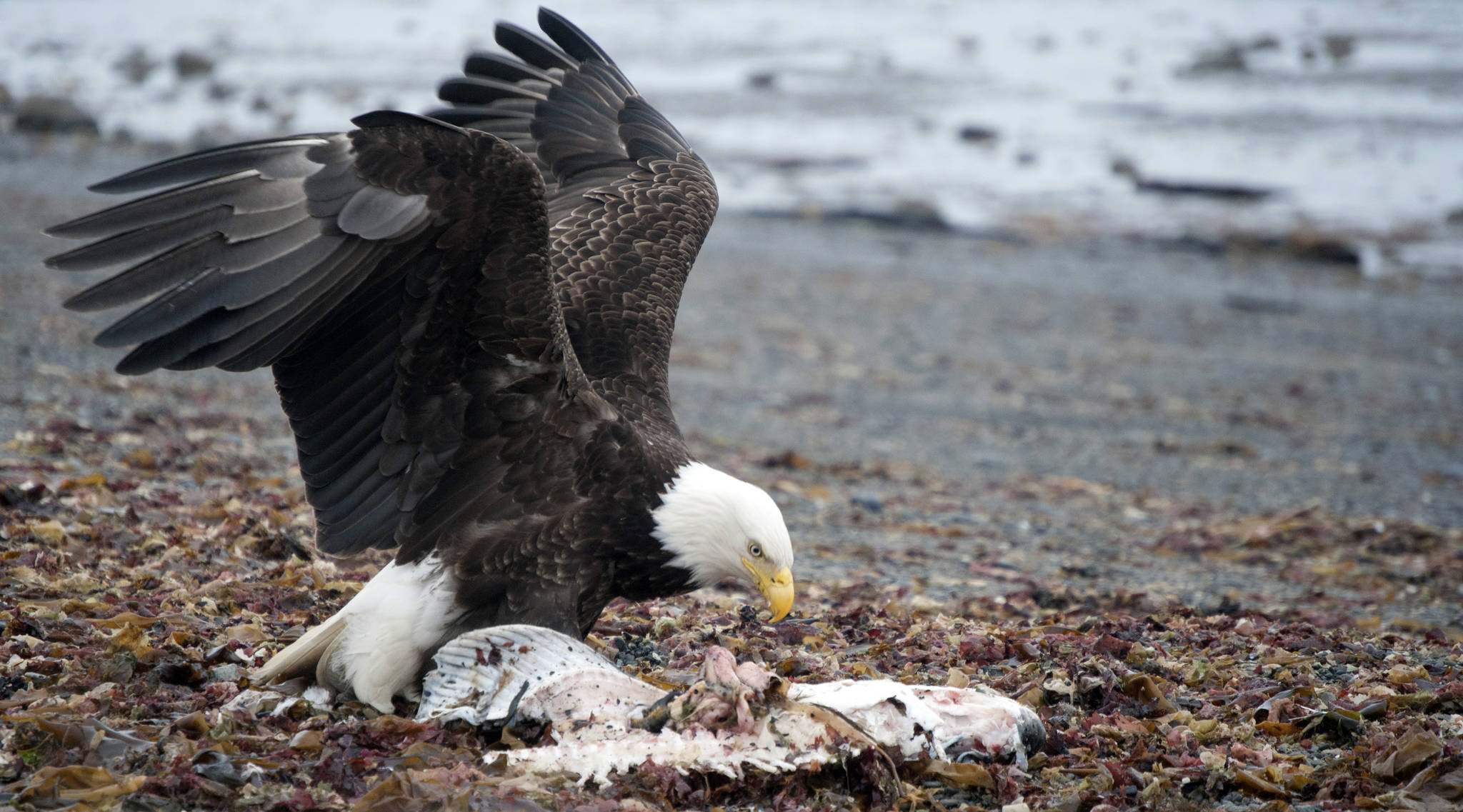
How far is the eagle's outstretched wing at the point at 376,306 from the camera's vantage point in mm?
3100

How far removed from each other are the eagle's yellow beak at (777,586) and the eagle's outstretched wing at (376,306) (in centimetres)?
53

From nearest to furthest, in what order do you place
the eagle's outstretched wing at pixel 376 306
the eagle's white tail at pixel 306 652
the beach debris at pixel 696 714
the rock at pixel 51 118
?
the beach debris at pixel 696 714, the eagle's outstretched wing at pixel 376 306, the eagle's white tail at pixel 306 652, the rock at pixel 51 118

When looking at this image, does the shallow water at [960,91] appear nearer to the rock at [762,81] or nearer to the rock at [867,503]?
the rock at [762,81]

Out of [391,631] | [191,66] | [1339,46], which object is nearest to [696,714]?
[391,631]

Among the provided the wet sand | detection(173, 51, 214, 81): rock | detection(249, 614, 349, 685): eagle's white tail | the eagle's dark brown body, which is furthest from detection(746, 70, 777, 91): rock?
detection(249, 614, 349, 685): eagle's white tail

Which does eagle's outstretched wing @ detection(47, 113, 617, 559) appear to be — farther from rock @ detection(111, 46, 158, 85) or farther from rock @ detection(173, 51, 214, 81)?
rock @ detection(173, 51, 214, 81)

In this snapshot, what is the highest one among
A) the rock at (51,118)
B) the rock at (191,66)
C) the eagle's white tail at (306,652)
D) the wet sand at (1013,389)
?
the rock at (191,66)

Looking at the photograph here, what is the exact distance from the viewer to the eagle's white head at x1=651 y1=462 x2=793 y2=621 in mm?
3611

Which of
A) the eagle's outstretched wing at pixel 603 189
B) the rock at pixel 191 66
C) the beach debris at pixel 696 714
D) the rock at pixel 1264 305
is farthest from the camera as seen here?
the rock at pixel 191 66

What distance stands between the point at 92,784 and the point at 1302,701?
116 inches

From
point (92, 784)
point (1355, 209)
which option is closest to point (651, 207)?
point (92, 784)

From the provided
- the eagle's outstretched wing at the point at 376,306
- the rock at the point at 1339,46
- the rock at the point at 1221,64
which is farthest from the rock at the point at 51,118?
the rock at the point at 1339,46

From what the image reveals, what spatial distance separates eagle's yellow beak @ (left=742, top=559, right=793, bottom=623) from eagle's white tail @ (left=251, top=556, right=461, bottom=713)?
802 mm

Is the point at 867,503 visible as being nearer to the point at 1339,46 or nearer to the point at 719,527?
the point at 719,527
